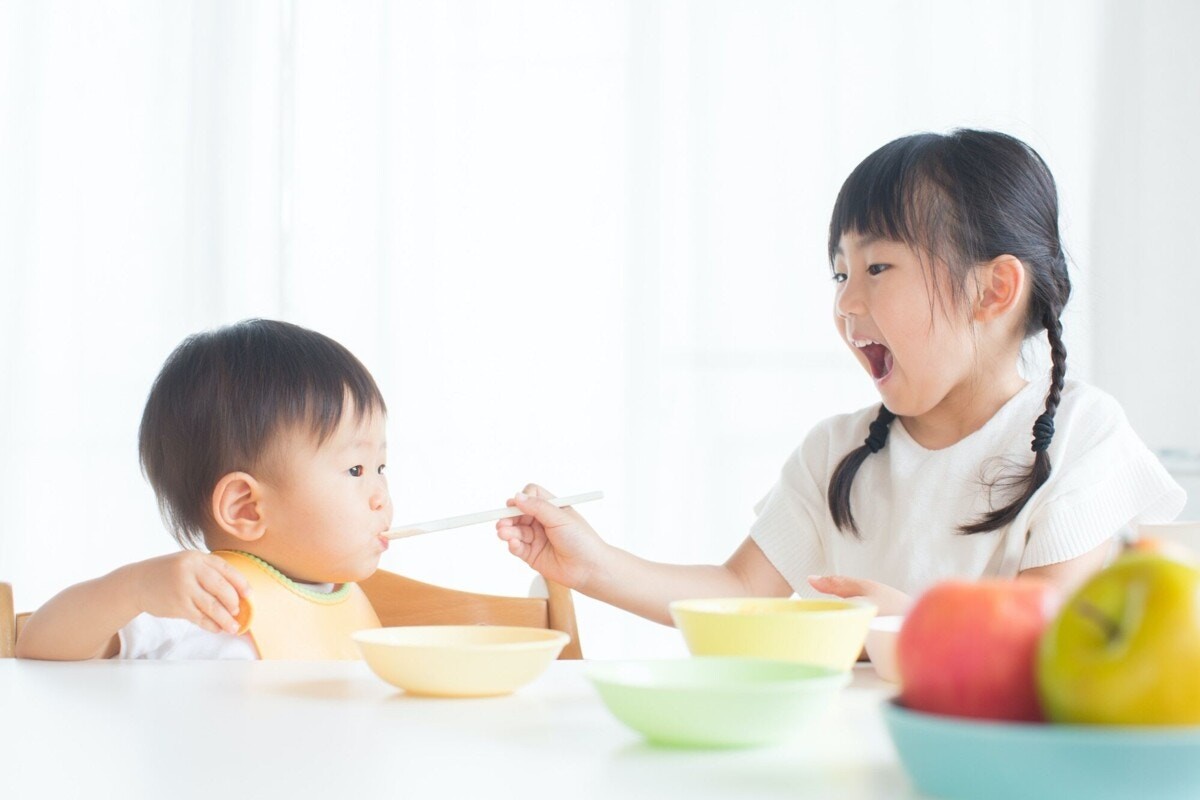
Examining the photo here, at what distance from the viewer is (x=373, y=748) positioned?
1.96ft

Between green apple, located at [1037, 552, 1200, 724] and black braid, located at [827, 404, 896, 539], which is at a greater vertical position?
green apple, located at [1037, 552, 1200, 724]

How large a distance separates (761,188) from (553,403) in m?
0.77

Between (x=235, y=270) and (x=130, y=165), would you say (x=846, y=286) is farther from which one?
(x=130, y=165)

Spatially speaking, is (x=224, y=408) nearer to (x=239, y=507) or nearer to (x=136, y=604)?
(x=239, y=507)

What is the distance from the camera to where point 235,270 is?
3.08 m

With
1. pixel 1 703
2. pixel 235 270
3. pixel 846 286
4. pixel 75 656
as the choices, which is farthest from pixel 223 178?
pixel 1 703

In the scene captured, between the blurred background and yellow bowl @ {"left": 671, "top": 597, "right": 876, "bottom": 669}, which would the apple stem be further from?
the blurred background

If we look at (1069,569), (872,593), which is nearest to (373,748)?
(872,593)

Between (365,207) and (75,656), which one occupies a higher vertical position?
(365,207)

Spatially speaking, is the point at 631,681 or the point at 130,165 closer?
the point at 631,681

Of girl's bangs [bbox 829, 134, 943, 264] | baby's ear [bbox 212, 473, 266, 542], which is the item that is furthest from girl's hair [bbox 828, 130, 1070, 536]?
baby's ear [bbox 212, 473, 266, 542]

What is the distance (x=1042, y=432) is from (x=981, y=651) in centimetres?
100

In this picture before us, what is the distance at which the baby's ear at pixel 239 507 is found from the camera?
1.25 metres

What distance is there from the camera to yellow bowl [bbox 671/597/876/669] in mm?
727
